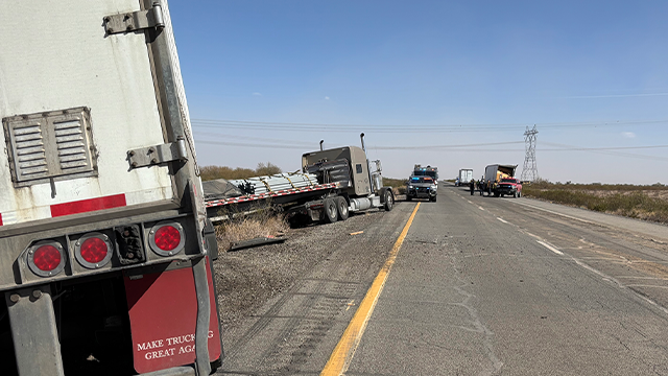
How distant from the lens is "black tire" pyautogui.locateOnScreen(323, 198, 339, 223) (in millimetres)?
16422

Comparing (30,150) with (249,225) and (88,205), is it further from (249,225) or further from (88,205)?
(249,225)

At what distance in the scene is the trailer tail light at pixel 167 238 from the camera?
261 centimetres

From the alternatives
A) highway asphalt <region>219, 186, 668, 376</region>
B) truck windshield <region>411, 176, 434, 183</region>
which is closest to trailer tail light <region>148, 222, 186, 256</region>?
highway asphalt <region>219, 186, 668, 376</region>

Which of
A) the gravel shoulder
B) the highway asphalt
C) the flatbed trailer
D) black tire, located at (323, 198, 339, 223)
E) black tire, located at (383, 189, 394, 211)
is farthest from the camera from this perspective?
black tire, located at (383, 189, 394, 211)

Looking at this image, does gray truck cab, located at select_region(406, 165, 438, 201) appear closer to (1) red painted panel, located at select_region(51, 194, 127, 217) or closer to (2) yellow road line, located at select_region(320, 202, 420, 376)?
(2) yellow road line, located at select_region(320, 202, 420, 376)

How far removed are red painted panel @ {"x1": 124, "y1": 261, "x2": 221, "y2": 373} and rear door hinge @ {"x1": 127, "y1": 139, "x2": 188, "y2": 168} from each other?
0.81 metres

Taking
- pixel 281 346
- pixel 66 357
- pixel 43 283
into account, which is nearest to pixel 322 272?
pixel 281 346

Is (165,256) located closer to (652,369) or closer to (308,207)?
(652,369)

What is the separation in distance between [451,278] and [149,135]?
18.5ft

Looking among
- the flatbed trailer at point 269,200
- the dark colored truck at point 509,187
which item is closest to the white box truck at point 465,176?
the dark colored truck at point 509,187

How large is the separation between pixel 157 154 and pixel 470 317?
4.02 meters

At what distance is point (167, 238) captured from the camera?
264 cm

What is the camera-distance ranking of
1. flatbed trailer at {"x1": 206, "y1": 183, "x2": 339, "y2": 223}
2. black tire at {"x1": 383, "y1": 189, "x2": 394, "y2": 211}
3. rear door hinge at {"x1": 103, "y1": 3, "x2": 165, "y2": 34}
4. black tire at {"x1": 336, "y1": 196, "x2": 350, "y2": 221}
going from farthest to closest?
black tire at {"x1": 383, "y1": 189, "x2": 394, "y2": 211}
black tire at {"x1": 336, "y1": 196, "x2": 350, "y2": 221}
flatbed trailer at {"x1": 206, "y1": 183, "x2": 339, "y2": 223}
rear door hinge at {"x1": 103, "y1": 3, "x2": 165, "y2": 34}

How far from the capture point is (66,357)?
411 cm
